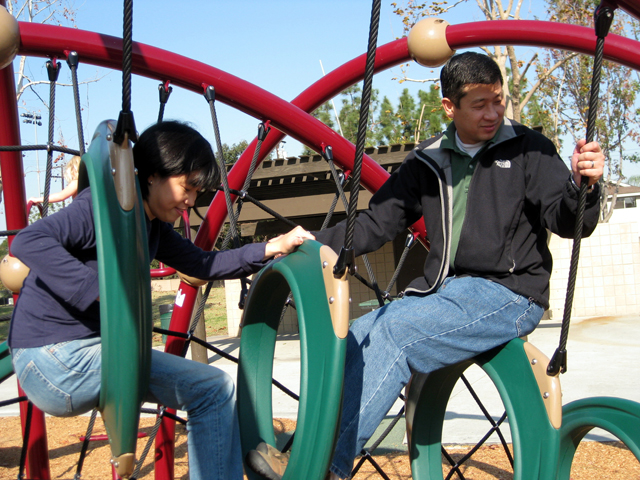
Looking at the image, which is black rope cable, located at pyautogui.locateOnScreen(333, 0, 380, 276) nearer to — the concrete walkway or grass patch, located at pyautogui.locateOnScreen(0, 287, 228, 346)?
the concrete walkway

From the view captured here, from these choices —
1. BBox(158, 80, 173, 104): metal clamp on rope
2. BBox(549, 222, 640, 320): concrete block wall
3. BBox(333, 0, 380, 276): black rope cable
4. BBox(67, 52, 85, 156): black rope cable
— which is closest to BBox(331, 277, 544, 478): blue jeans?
BBox(333, 0, 380, 276): black rope cable

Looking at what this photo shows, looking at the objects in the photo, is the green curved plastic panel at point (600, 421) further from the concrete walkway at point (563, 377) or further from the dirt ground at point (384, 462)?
the concrete walkway at point (563, 377)

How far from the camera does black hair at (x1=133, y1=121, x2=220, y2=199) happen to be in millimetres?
1522

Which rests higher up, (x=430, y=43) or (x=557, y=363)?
(x=430, y=43)

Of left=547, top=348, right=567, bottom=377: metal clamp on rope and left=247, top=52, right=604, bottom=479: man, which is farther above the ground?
left=247, top=52, right=604, bottom=479: man

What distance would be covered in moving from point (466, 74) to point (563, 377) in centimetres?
389

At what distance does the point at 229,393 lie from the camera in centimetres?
160

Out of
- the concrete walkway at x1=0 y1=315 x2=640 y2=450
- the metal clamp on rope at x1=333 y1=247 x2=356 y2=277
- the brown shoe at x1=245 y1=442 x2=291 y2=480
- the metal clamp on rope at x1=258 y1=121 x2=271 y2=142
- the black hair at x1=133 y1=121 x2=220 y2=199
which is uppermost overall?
the metal clamp on rope at x1=258 y1=121 x2=271 y2=142

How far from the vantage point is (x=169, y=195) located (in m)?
1.54

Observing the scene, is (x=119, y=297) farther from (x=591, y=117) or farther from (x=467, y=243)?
(x=591, y=117)

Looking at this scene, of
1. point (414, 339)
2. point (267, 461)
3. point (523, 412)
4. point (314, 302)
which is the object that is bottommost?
point (267, 461)

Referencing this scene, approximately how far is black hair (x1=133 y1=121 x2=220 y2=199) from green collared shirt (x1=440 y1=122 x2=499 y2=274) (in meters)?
0.68

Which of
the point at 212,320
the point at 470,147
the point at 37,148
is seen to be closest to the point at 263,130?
the point at 37,148

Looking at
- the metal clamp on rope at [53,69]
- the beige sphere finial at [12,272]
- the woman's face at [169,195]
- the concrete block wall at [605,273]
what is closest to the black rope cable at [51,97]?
the metal clamp on rope at [53,69]
